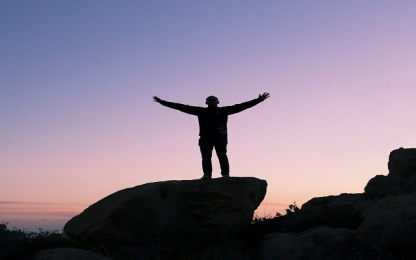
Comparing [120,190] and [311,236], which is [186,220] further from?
[311,236]

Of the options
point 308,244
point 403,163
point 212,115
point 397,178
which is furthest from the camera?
point 403,163

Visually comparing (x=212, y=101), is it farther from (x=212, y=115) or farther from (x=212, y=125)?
(x=212, y=125)

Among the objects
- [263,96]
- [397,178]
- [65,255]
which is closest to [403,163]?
[397,178]

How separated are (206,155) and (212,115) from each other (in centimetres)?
109

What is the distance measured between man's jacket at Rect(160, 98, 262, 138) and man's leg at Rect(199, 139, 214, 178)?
0.62 ft

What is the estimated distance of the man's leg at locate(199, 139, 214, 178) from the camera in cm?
1274

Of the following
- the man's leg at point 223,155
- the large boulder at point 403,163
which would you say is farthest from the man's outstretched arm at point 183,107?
the large boulder at point 403,163

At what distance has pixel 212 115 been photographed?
1288 centimetres

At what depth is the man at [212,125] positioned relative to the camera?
12.7 metres

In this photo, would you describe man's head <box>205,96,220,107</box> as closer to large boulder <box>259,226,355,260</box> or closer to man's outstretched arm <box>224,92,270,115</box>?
man's outstretched arm <box>224,92,270,115</box>

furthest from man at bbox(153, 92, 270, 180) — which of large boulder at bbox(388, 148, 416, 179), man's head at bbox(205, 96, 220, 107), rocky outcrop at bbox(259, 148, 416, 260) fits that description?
large boulder at bbox(388, 148, 416, 179)

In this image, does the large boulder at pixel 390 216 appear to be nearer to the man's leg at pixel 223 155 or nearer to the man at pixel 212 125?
the man's leg at pixel 223 155

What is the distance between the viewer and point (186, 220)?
11.8 m

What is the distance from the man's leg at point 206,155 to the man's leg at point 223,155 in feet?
0.66
